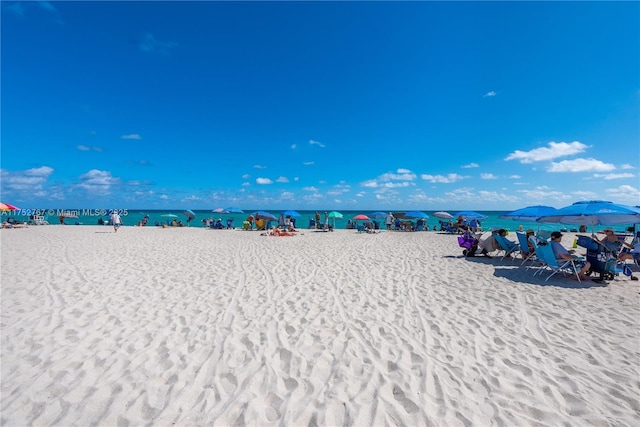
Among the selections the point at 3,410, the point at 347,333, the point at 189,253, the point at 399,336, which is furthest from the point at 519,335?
the point at 189,253

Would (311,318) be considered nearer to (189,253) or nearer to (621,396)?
(621,396)

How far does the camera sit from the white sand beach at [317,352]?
241 centimetres

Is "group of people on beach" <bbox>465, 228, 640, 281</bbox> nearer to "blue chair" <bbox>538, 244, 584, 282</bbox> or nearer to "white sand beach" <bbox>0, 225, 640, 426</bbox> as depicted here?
"blue chair" <bbox>538, 244, 584, 282</bbox>

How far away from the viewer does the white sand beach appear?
2.41 metres

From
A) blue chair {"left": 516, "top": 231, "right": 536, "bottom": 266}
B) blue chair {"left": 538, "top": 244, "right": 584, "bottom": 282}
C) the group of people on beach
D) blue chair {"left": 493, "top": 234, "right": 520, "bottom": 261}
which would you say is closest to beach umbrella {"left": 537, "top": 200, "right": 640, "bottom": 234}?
the group of people on beach

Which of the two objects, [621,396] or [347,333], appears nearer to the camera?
[621,396]

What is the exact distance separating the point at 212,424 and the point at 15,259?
10.3 metres

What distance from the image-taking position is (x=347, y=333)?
3801 millimetres

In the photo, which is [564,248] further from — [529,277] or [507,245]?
[507,245]

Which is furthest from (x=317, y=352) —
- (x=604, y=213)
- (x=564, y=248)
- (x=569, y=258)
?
(x=604, y=213)

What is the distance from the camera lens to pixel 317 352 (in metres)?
3.30

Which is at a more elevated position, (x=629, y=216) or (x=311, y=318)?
(x=629, y=216)

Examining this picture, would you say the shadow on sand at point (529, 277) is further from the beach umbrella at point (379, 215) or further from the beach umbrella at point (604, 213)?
the beach umbrella at point (379, 215)

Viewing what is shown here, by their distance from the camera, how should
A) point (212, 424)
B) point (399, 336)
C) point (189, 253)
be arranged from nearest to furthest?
point (212, 424)
point (399, 336)
point (189, 253)
